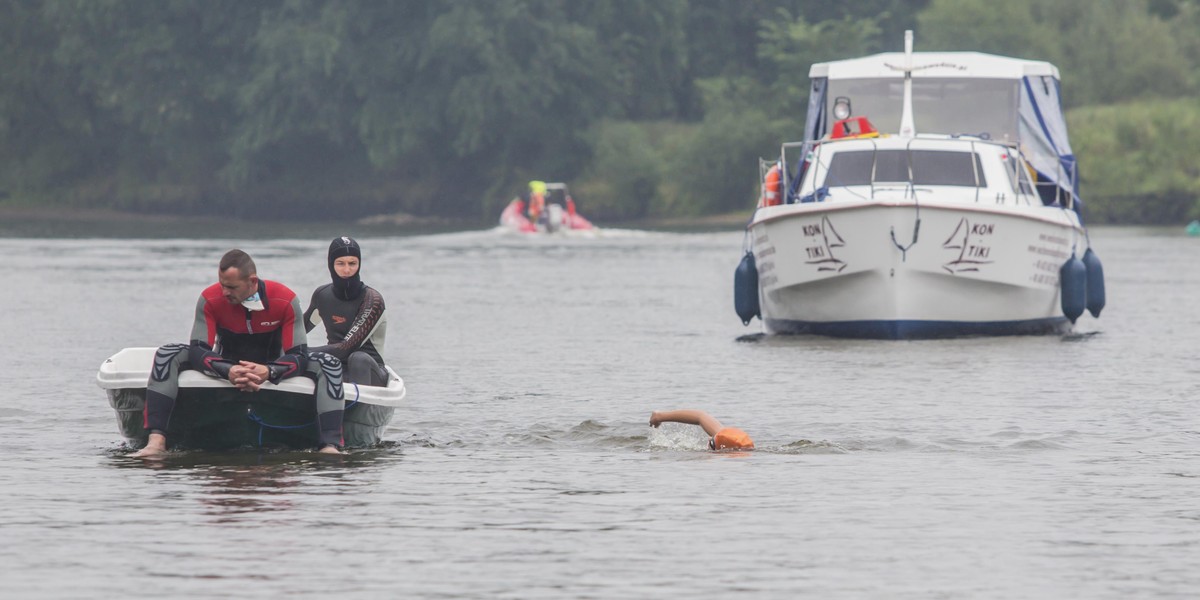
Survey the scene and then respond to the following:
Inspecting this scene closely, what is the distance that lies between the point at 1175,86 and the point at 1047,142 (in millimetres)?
48677

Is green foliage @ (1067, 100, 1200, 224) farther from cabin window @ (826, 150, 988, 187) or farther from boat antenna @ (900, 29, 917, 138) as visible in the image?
cabin window @ (826, 150, 988, 187)

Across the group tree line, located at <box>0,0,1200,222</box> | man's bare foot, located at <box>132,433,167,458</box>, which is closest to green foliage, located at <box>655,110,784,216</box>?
tree line, located at <box>0,0,1200,222</box>

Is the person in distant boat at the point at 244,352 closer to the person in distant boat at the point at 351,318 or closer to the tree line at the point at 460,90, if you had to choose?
the person in distant boat at the point at 351,318

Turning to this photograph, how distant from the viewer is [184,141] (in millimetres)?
81688

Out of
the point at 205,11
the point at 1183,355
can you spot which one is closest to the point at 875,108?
the point at 1183,355

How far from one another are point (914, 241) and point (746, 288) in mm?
2723

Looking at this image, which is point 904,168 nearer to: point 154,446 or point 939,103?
point 939,103

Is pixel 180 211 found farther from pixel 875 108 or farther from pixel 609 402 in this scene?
pixel 609 402

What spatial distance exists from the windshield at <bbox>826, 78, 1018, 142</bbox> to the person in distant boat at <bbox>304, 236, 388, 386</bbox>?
1377cm

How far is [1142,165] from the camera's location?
64.6 metres

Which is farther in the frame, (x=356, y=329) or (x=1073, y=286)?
(x=1073, y=286)

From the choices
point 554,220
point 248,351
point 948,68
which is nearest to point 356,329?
point 248,351

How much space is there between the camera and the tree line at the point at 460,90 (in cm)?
7375

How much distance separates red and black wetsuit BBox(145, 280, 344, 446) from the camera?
13484mm
